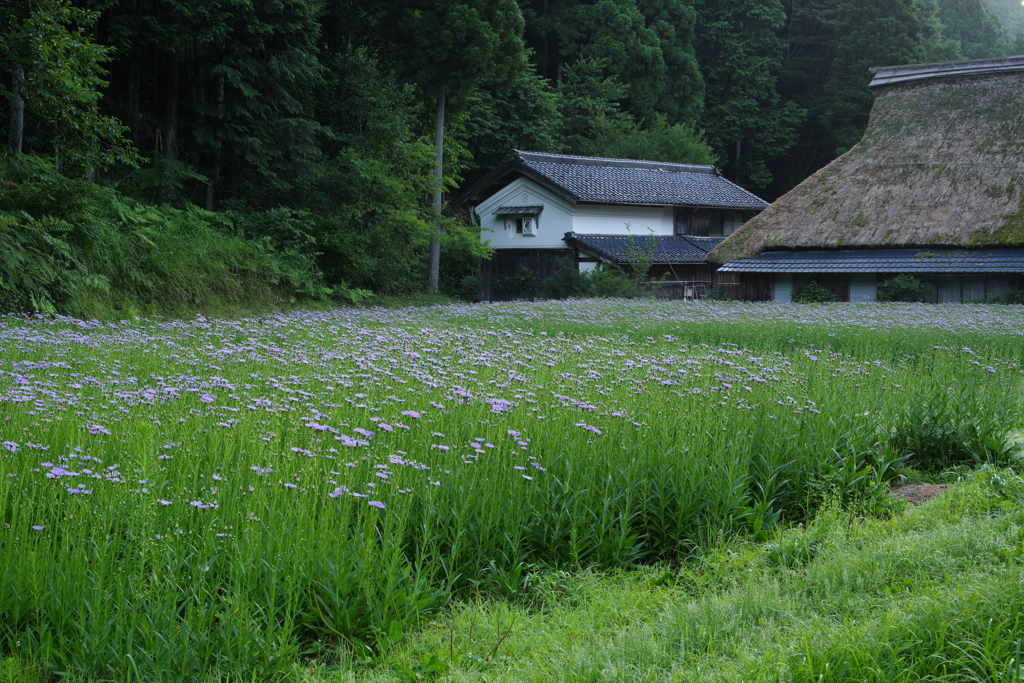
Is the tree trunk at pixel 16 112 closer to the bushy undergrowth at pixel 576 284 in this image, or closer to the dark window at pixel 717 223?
the bushy undergrowth at pixel 576 284

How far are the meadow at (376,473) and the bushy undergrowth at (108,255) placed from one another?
2509mm

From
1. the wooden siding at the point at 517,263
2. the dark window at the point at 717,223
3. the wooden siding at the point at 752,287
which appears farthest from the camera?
the dark window at the point at 717,223

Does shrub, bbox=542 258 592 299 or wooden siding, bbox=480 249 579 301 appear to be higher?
wooden siding, bbox=480 249 579 301

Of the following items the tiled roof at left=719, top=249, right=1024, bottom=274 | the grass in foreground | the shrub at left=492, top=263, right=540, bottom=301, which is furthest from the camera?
the shrub at left=492, top=263, right=540, bottom=301

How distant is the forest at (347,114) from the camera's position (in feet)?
38.9

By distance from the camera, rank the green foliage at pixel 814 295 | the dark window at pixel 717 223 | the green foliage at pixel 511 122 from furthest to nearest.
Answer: the dark window at pixel 717 223 < the green foliage at pixel 511 122 < the green foliage at pixel 814 295

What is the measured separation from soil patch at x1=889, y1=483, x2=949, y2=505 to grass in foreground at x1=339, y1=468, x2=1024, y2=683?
2.40ft

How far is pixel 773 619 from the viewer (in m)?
Answer: 2.83

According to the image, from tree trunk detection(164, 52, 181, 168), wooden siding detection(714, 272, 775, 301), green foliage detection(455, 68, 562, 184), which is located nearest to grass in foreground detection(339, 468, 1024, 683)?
tree trunk detection(164, 52, 181, 168)

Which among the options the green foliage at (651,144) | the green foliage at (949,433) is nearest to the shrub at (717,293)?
the green foliage at (651,144)

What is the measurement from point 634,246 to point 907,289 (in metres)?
9.81

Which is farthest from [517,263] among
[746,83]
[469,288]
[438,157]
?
[746,83]

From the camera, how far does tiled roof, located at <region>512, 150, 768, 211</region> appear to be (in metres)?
29.3

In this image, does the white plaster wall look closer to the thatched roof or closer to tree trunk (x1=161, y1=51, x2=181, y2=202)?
the thatched roof
